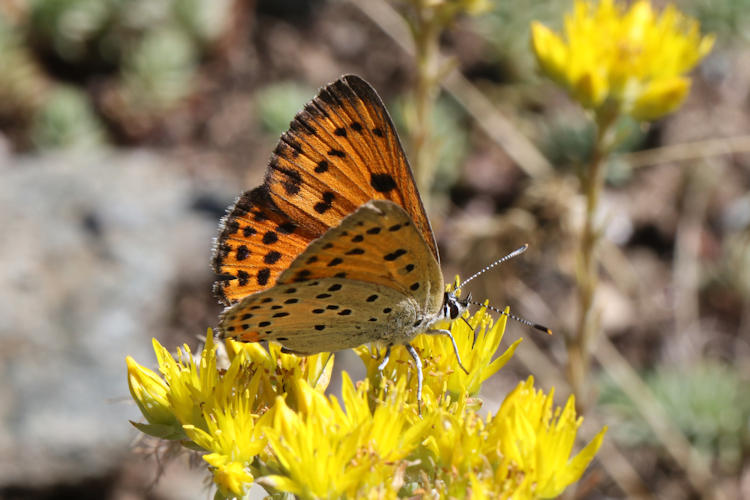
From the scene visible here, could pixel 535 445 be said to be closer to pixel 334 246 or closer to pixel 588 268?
pixel 334 246

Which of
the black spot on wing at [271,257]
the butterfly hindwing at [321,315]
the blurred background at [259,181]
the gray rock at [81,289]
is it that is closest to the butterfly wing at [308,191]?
the black spot on wing at [271,257]

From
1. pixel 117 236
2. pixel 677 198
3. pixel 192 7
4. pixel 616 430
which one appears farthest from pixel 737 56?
pixel 117 236

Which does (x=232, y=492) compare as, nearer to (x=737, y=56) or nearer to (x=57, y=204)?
(x=57, y=204)

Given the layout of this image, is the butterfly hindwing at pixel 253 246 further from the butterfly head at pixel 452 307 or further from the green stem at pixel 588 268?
the green stem at pixel 588 268

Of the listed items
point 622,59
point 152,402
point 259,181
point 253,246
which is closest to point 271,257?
point 253,246

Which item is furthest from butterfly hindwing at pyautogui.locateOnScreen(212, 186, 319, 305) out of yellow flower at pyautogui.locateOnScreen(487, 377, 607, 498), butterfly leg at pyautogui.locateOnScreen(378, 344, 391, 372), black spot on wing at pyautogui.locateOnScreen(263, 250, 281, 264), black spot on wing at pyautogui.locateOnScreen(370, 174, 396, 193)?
yellow flower at pyautogui.locateOnScreen(487, 377, 607, 498)

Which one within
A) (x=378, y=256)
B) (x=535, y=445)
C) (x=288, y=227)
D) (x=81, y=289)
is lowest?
(x=535, y=445)
